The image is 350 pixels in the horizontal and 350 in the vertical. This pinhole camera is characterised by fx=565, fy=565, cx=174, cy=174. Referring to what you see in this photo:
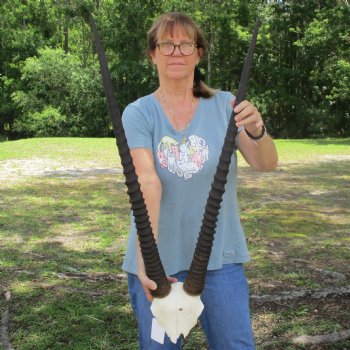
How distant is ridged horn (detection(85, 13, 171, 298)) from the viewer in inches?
68.6

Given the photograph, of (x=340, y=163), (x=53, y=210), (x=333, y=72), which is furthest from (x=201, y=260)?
(x=333, y=72)

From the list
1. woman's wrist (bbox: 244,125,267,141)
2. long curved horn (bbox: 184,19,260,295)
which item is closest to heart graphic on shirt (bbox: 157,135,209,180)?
woman's wrist (bbox: 244,125,267,141)

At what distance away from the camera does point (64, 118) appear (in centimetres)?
3209

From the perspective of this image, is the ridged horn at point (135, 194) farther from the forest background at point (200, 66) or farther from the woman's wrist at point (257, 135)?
the forest background at point (200, 66)

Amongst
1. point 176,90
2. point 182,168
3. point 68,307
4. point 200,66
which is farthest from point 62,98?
point 182,168

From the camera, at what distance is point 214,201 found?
194cm

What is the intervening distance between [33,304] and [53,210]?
3.86 meters

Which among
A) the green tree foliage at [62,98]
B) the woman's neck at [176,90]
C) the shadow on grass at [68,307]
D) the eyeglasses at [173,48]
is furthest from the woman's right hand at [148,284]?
the green tree foliage at [62,98]

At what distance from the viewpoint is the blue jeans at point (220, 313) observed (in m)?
2.32

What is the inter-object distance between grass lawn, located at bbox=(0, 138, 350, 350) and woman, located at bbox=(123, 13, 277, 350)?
1535mm

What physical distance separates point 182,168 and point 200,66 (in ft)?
91.0

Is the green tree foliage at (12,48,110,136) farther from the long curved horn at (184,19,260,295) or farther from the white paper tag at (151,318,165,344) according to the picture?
the long curved horn at (184,19,260,295)

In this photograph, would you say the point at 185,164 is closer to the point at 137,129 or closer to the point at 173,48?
the point at 137,129

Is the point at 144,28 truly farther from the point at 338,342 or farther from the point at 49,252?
the point at 338,342
